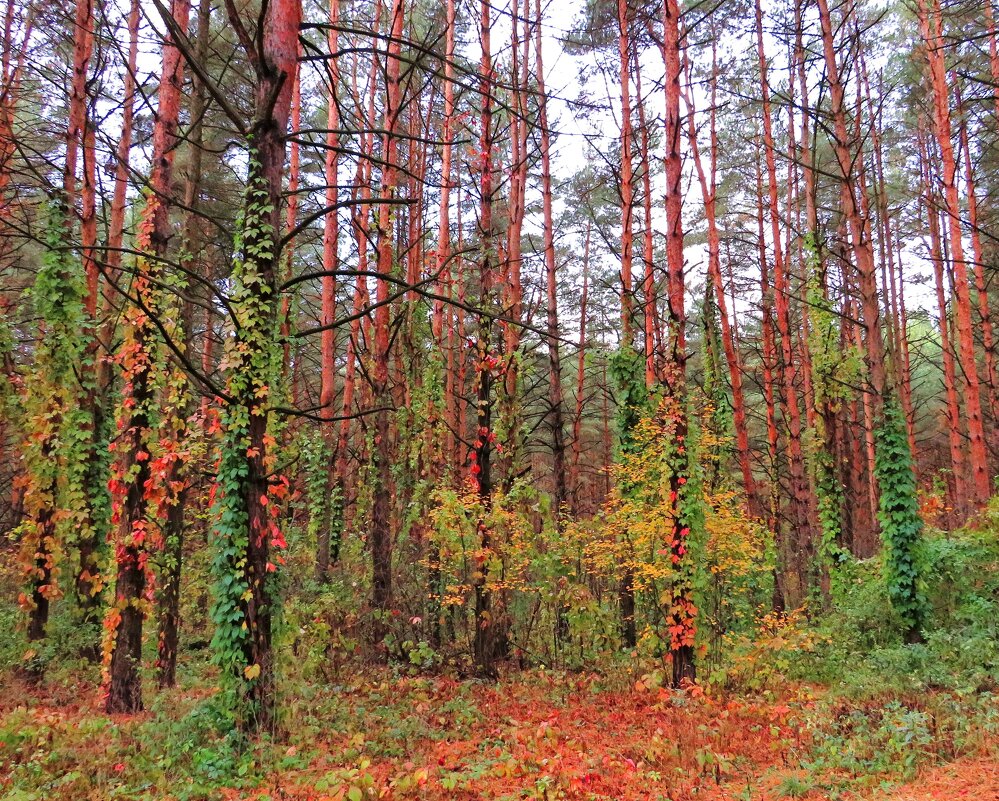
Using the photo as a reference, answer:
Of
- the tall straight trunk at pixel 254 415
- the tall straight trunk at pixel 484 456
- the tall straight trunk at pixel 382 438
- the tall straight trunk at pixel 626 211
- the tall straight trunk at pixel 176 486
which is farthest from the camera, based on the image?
the tall straight trunk at pixel 626 211

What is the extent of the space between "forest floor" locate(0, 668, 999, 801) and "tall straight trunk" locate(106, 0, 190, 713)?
0.52 m

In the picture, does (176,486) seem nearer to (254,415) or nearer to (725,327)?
(254,415)

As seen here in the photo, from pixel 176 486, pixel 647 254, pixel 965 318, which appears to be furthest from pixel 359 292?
pixel 965 318

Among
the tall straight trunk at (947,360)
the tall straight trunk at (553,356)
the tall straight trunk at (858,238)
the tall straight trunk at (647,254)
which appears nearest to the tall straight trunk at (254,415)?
the tall straight trunk at (553,356)

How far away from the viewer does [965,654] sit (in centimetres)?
772

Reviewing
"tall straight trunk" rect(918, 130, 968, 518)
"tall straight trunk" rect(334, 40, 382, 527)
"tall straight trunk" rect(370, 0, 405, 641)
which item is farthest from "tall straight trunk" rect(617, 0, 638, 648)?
"tall straight trunk" rect(918, 130, 968, 518)

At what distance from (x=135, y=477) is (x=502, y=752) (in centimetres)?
510

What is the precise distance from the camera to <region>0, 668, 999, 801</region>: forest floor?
4.41 meters

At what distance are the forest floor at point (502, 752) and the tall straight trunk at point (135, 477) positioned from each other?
1.71 ft

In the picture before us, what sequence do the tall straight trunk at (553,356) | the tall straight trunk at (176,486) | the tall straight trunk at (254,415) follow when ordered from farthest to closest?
1. the tall straight trunk at (553,356)
2. the tall straight trunk at (176,486)
3. the tall straight trunk at (254,415)

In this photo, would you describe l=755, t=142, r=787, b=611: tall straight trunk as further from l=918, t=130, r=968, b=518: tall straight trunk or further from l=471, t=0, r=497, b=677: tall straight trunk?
l=471, t=0, r=497, b=677: tall straight trunk

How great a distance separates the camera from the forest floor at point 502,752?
4410 millimetres

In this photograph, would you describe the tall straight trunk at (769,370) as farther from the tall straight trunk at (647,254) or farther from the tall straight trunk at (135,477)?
the tall straight trunk at (135,477)


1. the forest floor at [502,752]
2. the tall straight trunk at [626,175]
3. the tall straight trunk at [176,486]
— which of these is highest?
the tall straight trunk at [626,175]
